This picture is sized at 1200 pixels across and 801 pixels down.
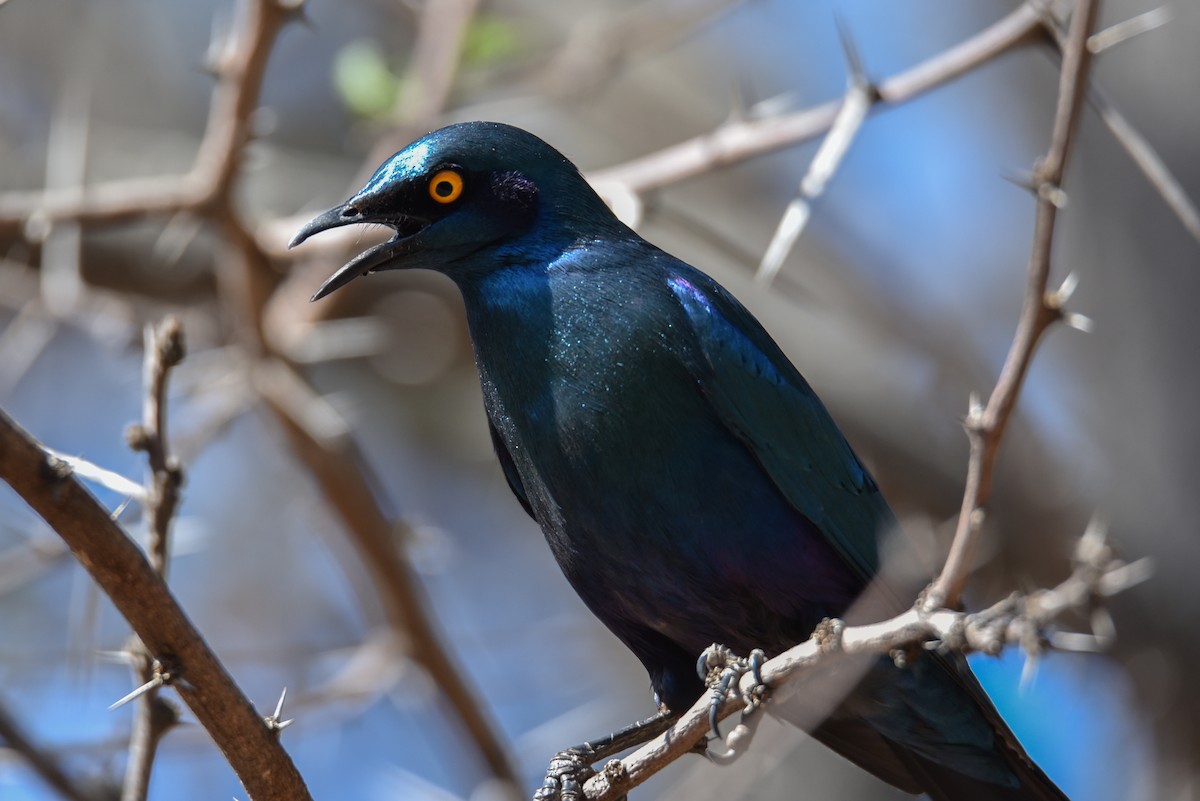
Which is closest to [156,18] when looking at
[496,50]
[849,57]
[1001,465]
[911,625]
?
[496,50]

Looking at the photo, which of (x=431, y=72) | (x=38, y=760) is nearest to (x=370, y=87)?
(x=431, y=72)

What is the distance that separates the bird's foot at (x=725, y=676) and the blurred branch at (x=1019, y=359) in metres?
0.47

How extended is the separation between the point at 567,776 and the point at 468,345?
4.34 metres

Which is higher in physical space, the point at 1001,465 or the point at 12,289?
the point at 12,289

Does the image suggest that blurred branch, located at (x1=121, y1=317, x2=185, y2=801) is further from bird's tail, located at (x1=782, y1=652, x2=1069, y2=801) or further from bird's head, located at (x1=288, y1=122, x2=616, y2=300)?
bird's tail, located at (x1=782, y1=652, x2=1069, y2=801)

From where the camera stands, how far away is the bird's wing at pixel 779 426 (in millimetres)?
3822

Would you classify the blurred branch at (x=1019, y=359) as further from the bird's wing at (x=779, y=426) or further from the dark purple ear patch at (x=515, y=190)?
the dark purple ear patch at (x=515, y=190)

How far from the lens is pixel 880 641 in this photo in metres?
2.47

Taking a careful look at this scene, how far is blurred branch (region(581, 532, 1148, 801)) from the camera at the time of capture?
2115 mm

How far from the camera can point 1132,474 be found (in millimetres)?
6961

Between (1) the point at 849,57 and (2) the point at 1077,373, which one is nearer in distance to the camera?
(1) the point at 849,57

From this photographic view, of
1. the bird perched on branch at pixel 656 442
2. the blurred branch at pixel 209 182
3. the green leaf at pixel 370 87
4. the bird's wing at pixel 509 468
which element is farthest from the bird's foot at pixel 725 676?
the green leaf at pixel 370 87

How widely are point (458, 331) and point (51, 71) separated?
3.71 meters

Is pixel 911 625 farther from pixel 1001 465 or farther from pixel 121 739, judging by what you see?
pixel 1001 465
